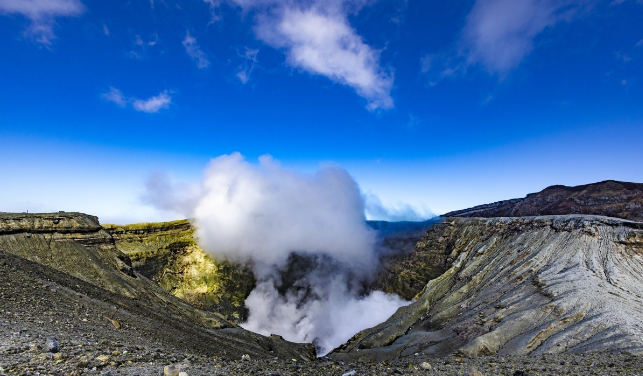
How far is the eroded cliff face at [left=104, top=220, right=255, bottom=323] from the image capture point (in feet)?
241

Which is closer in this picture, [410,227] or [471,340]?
[471,340]

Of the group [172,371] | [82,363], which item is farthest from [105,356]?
[172,371]

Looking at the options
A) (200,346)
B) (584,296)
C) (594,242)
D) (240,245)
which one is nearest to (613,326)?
(584,296)

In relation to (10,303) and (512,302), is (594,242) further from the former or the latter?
(10,303)

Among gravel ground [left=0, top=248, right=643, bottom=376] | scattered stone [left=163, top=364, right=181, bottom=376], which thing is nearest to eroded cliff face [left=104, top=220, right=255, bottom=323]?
gravel ground [left=0, top=248, right=643, bottom=376]

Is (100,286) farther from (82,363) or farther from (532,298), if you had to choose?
(532,298)

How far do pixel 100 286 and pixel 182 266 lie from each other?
43.9 metres

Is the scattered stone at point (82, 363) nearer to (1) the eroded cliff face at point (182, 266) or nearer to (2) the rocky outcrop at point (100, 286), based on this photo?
(2) the rocky outcrop at point (100, 286)

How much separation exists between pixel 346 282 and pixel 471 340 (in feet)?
197

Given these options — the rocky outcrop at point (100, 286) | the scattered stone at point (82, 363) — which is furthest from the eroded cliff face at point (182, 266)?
the scattered stone at point (82, 363)

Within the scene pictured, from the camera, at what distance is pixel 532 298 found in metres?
32.4

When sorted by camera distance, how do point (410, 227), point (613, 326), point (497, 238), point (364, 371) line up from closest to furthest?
point (364, 371) → point (613, 326) → point (497, 238) → point (410, 227)

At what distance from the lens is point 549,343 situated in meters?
24.1

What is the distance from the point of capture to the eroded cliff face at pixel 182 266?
7356 centimetres
